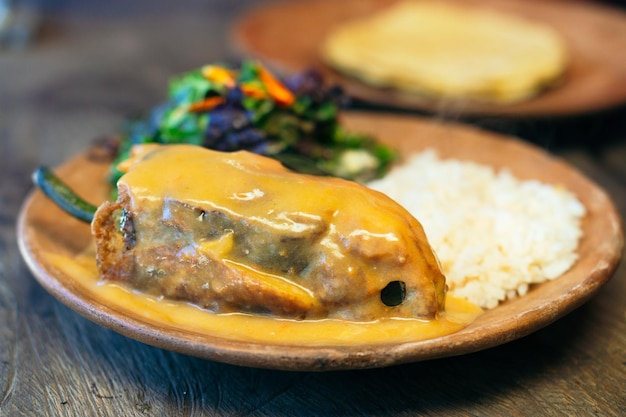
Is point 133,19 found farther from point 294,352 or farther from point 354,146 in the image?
point 294,352

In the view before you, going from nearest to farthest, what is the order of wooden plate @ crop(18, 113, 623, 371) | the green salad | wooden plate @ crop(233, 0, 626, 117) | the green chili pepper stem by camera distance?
wooden plate @ crop(18, 113, 623, 371), the green chili pepper stem, the green salad, wooden plate @ crop(233, 0, 626, 117)

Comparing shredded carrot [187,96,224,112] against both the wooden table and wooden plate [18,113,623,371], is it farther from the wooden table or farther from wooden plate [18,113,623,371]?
the wooden table

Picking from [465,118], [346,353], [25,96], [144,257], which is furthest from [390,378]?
[25,96]

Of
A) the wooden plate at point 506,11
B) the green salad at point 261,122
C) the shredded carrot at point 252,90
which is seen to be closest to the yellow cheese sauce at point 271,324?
the green salad at point 261,122

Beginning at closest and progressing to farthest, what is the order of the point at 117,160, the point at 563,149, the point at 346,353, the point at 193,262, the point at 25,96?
the point at 346,353 < the point at 193,262 < the point at 117,160 < the point at 563,149 < the point at 25,96

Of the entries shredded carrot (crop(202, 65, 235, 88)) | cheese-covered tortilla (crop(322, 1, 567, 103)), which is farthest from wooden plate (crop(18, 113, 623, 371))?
cheese-covered tortilla (crop(322, 1, 567, 103))

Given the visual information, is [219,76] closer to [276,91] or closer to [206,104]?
[206,104]

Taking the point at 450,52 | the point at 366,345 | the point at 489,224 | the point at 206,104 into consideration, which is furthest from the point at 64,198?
the point at 450,52
